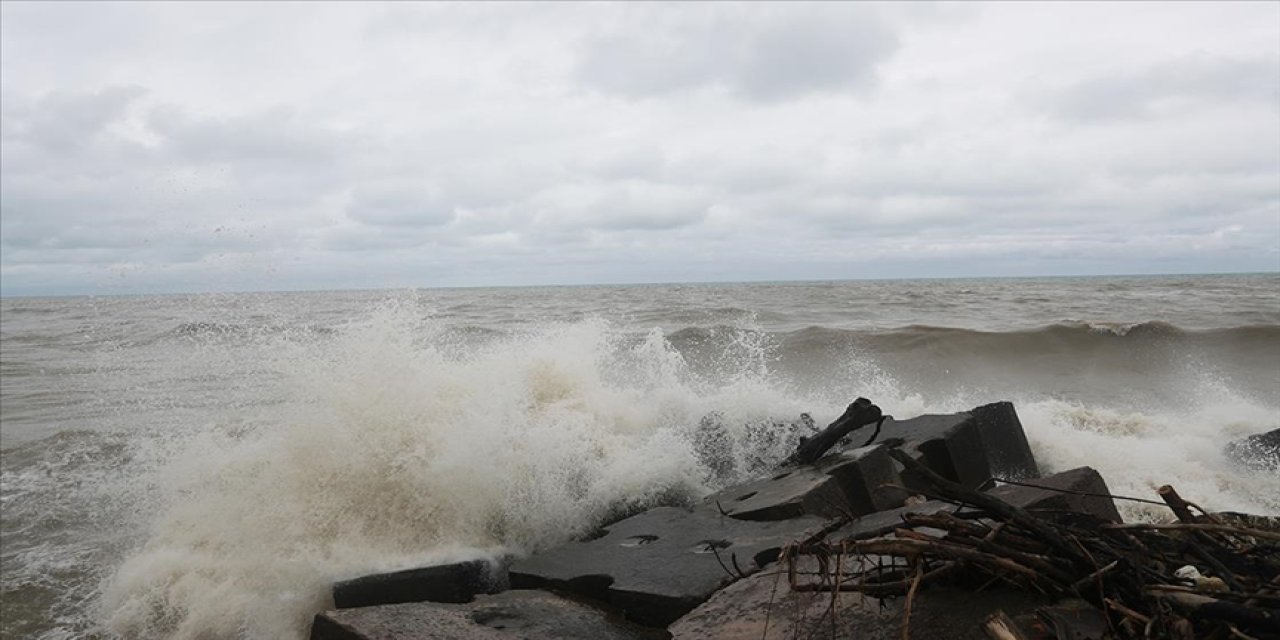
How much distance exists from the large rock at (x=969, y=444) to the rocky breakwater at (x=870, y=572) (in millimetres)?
21

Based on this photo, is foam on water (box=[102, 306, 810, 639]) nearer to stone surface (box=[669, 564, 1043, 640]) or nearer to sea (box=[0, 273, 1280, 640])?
sea (box=[0, 273, 1280, 640])

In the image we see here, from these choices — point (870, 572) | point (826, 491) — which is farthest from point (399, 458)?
point (870, 572)

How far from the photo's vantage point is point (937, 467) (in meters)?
4.86

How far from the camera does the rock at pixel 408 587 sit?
3828 mm

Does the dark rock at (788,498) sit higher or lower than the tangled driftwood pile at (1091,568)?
lower

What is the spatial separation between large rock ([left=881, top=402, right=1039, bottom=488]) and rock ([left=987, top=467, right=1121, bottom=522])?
1.08 metres

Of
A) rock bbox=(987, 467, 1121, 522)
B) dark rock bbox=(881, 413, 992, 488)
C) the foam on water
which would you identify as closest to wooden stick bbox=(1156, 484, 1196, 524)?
rock bbox=(987, 467, 1121, 522)

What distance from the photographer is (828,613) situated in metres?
2.47

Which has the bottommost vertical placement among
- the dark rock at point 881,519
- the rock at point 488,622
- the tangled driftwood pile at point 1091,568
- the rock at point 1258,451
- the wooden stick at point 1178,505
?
the rock at point 1258,451

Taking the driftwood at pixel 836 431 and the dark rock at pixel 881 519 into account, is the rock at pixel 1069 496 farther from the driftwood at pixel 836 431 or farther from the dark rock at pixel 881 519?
the driftwood at pixel 836 431

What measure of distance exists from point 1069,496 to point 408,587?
2.89 meters

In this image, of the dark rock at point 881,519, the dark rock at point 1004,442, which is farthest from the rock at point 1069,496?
the dark rock at point 1004,442

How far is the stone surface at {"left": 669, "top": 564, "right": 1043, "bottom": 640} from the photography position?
223cm

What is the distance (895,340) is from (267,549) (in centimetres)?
1179
